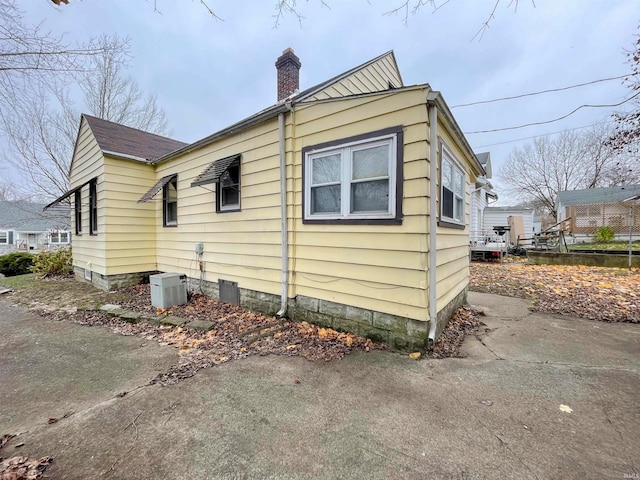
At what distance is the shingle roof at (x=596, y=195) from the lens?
905 inches

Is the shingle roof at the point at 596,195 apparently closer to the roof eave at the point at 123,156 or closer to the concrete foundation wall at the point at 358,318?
the concrete foundation wall at the point at 358,318

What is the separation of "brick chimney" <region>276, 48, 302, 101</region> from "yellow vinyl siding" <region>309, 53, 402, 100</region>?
1.72 metres

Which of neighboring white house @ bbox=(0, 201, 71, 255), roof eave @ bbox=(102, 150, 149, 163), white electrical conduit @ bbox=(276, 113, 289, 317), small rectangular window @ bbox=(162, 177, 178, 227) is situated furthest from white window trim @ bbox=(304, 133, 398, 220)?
neighboring white house @ bbox=(0, 201, 71, 255)

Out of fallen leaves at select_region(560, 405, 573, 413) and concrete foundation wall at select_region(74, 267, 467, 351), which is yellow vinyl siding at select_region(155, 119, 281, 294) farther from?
fallen leaves at select_region(560, 405, 573, 413)

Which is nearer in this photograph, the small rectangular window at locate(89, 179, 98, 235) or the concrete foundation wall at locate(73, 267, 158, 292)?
the concrete foundation wall at locate(73, 267, 158, 292)

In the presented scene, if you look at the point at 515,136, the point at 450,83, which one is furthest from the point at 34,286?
the point at 515,136

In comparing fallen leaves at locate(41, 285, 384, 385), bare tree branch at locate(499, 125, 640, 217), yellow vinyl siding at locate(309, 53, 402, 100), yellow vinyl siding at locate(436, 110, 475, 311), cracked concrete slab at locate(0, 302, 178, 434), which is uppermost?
bare tree branch at locate(499, 125, 640, 217)

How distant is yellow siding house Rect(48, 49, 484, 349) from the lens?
3.44 m

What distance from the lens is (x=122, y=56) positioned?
407 centimetres

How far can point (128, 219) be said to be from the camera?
7570 millimetres

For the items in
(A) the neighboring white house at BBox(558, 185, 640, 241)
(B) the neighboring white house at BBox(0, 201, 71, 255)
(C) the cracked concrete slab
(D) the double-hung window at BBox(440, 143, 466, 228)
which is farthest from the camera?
(B) the neighboring white house at BBox(0, 201, 71, 255)

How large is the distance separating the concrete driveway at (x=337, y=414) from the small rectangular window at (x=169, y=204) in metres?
4.20

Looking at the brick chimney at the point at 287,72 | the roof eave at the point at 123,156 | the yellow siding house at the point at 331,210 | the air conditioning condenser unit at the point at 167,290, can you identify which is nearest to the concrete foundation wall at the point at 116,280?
the yellow siding house at the point at 331,210

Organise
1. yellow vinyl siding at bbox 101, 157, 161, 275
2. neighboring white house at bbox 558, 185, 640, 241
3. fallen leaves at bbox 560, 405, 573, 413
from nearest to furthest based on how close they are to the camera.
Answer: fallen leaves at bbox 560, 405, 573, 413
yellow vinyl siding at bbox 101, 157, 161, 275
neighboring white house at bbox 558, 185, 640, 241
